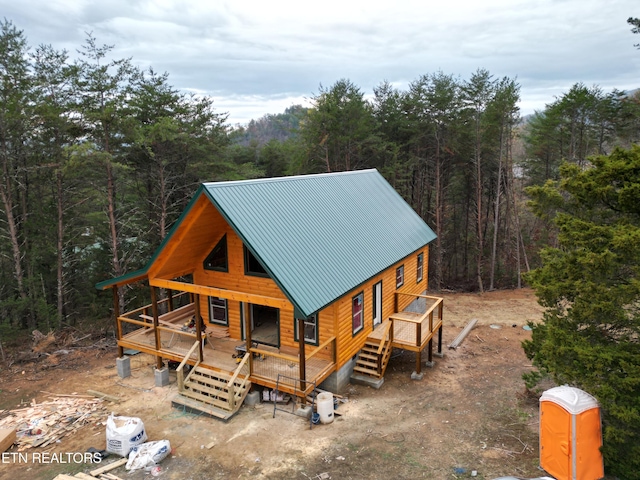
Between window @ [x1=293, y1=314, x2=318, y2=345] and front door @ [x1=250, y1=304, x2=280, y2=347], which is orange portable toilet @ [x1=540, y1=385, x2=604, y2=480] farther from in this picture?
front door @ [x1=250, y1=304, x2=280, y2=347]

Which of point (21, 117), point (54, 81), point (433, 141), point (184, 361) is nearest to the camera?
point (184, 361)

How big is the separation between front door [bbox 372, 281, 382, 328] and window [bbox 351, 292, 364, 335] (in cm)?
97

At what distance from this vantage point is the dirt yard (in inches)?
345

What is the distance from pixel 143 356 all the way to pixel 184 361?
14.1 feet

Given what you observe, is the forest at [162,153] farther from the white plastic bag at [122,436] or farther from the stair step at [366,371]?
the white plastic bag at [122,436]

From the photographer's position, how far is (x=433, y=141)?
2822 centimetres

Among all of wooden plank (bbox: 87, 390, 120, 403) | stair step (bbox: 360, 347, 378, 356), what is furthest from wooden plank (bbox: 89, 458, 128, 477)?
stair step (bbox: 360, 347, 378, 356)

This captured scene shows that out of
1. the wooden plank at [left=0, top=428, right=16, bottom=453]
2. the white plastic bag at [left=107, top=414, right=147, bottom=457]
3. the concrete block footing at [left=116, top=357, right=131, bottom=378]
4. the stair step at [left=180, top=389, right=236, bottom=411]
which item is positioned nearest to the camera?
the white plastic bag at [left=107, top=414, right=147, bottom=457]

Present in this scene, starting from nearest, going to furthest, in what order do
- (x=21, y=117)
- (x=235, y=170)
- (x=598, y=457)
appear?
(x=598, y=457) → (x=21, y=117) → (x=235, y=170)

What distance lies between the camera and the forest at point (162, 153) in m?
18.3

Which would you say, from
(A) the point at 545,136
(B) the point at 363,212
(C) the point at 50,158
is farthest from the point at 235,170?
(A) the point at 545,136

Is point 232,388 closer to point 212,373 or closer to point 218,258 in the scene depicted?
point 212,373

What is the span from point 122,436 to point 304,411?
416 cm

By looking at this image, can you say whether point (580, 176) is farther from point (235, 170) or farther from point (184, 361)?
point (235, 170)
